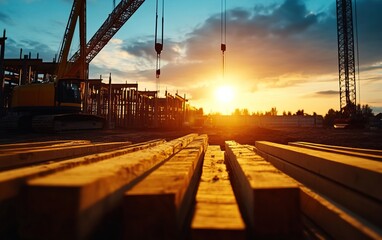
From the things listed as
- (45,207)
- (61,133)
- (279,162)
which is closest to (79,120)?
(61,133)

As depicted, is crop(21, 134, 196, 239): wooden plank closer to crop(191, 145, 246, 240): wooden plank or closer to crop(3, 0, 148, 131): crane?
crop(191, 145, 246, 240): wooden plank

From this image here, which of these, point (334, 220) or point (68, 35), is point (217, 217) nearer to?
point (334, 220)

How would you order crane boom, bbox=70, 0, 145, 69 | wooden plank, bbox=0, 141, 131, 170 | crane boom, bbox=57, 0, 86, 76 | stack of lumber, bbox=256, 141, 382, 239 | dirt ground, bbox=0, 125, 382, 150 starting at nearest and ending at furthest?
stack of lumber, bbox=256, 141, 382, 239, wooden plank, bbox=0, 141, 131, 170, dirt ground, bbox=0, 125, 382, 150, crane boom, bbox=57, 0, 86, 76, crane boom, bbox=70, 0, 145, 69

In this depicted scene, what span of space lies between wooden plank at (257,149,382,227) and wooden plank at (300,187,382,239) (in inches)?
6.2

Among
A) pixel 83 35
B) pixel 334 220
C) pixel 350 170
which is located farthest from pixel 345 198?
pixel 83 35

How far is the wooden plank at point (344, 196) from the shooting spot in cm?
178

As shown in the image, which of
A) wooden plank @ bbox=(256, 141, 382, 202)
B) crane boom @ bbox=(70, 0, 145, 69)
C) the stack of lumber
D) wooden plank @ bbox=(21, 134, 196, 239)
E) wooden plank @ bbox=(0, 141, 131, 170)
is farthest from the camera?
crane boom @ bbox=(70, 0, 145, 69)

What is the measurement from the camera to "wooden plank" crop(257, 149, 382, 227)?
1782mm

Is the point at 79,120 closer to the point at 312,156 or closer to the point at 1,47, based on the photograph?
the point at 1,47

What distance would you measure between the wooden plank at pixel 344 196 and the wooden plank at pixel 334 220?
157 millimetres

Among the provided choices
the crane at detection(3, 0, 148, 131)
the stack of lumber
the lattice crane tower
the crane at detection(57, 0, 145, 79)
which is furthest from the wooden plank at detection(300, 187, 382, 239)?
the lattice crane tower

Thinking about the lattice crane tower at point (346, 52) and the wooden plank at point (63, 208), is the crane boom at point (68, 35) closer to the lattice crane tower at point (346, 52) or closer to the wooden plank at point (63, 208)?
the wooden plank at point (63, 208)

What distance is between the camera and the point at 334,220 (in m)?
1.79

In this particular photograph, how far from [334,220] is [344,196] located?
445mm
